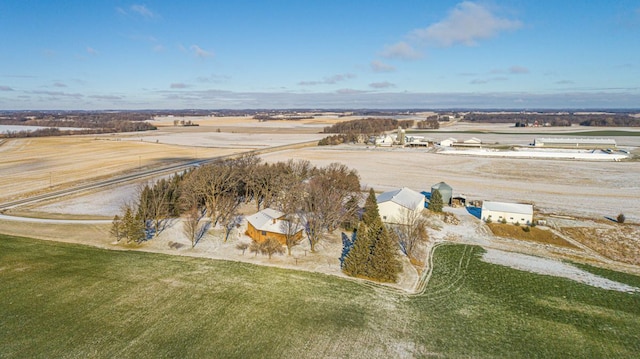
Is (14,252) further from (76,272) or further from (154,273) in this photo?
(154,273)

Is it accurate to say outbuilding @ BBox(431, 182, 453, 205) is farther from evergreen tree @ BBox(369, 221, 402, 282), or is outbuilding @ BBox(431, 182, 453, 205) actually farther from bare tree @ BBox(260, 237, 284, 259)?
bare tree @ BBox(260, 237, 284, 259)

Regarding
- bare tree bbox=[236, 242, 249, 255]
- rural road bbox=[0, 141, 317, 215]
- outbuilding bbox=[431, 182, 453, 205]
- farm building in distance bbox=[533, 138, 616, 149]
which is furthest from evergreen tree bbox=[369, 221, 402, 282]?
farm building in distance bbox=[533, 138, 616, 149]

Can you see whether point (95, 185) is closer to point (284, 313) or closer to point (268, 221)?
point (268, 221)

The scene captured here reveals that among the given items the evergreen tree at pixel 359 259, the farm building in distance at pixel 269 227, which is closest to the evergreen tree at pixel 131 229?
the farm building in distance at pixel 269 227

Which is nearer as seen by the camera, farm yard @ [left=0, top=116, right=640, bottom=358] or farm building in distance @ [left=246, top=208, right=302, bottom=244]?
farm yard @ [left=0, top=116, right=640, bottom=358]

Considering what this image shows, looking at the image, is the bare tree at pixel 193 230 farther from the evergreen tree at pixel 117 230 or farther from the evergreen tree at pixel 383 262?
the evergreen tree at pixel 383 262
